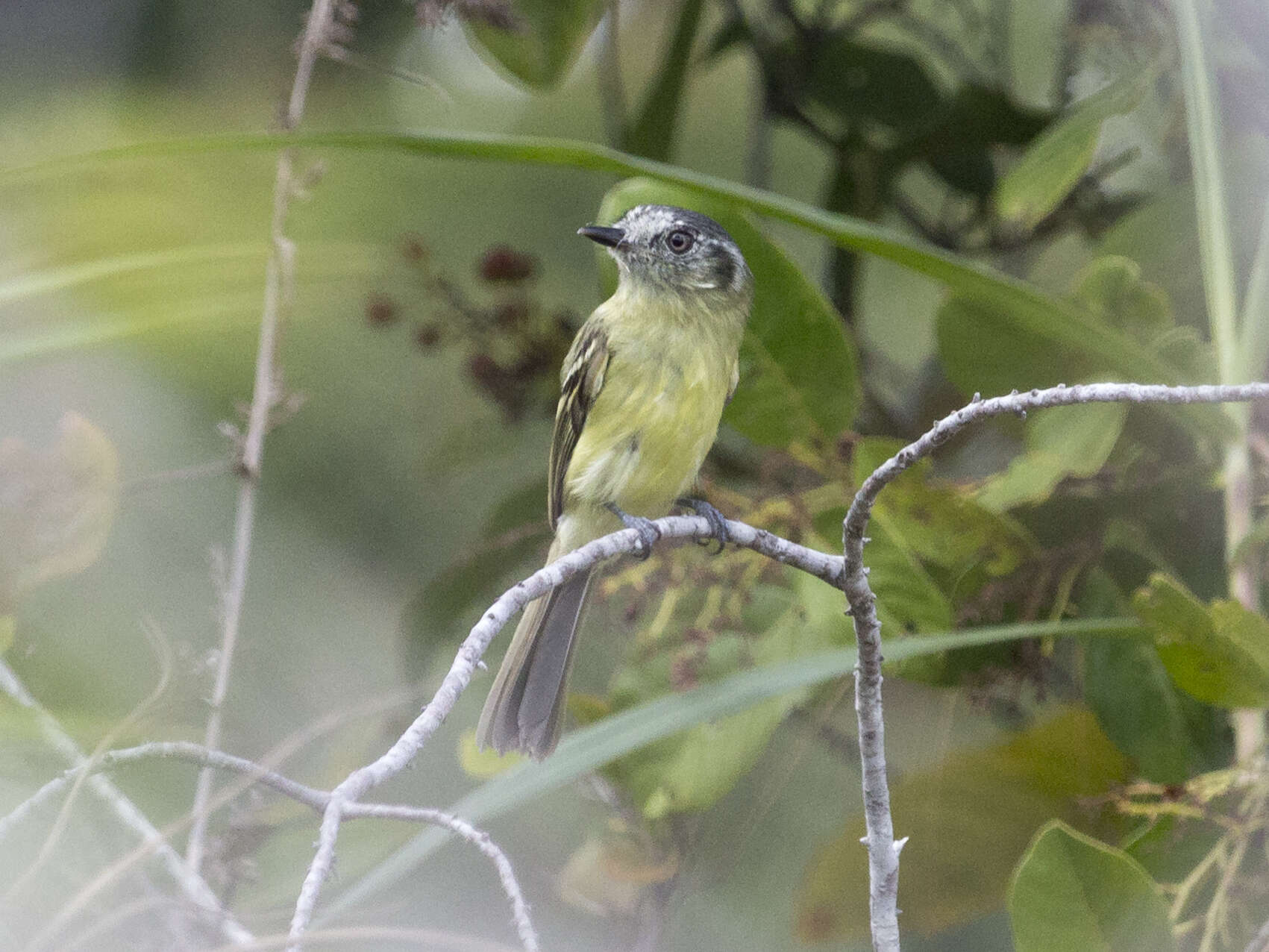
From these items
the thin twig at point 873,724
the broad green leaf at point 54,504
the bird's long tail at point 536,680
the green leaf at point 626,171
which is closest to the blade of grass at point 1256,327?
the green leaf at point 626,171

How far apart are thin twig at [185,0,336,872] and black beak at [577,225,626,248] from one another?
24 centimetres

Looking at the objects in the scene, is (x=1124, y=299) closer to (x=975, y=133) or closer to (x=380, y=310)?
(x=975, y=133)

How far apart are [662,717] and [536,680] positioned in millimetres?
125

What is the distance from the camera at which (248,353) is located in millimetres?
1400

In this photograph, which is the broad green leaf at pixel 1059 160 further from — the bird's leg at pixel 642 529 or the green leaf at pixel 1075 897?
the green leaf at pixel 1075 897

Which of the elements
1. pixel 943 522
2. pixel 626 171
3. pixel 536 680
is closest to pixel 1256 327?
pixel 943 522

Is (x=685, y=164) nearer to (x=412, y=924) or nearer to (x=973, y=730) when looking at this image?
(x=973, y=730)

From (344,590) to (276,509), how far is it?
15cm

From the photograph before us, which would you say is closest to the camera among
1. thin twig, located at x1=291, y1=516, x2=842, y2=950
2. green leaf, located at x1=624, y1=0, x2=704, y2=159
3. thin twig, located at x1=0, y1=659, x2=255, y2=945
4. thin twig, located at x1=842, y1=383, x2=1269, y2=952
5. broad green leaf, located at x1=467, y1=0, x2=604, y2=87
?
thin twig, located at x1=291, y1=516, x2=842, y2=950

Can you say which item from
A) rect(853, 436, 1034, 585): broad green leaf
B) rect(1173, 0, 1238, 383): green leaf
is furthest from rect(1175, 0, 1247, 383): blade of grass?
→ rect(853, 436, 1034, 585): broad green leaf

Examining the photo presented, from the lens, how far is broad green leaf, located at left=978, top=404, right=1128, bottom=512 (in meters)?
0.98

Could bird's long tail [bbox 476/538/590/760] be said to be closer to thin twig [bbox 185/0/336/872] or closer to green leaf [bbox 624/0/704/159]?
thin twig [bbox 185/0/336/872]

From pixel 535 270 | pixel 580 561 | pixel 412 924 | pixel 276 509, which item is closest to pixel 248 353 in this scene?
pixel 276 509

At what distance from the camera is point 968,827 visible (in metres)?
1.05
